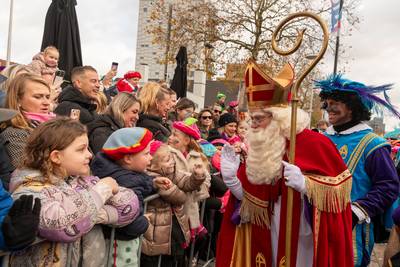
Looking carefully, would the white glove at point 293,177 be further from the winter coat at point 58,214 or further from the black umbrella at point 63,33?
the black umbrella at point 63,33

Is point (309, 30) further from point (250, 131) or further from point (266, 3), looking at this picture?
point (250, 131)

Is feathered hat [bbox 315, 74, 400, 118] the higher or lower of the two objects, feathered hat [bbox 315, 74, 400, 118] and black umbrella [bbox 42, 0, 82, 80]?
the lower

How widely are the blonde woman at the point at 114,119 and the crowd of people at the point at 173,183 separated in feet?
0.04

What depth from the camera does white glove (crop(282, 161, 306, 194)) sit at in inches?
113

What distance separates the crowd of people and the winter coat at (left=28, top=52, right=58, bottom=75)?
0.83m

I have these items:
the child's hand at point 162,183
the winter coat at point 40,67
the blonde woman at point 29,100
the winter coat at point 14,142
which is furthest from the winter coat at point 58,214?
the winter coat at point 40,67

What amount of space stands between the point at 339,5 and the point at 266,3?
429 cm

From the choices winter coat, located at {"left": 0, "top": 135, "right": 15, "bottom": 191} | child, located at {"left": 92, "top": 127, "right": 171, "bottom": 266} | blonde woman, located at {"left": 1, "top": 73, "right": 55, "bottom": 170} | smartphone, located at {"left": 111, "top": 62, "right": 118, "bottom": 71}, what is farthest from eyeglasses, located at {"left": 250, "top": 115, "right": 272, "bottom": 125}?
smartphone, located at {"left": 111, "top": 62, "right": 118, "bottom": 71}

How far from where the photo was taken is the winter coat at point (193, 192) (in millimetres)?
3839

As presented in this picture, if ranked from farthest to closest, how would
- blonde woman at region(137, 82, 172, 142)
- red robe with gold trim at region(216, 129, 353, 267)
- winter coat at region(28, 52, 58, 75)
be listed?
winter coat at region(28, 52, 58, 75)
blonde woman at region(137, 82, 172, 142)
red robe with gold trim at region(216, 129, 353, 267)

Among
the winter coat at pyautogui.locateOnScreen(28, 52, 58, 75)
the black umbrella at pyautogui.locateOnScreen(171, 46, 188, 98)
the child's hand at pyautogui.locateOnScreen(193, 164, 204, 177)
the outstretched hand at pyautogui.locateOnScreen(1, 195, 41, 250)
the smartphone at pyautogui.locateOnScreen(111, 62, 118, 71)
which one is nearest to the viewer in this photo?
the outstretched hand at pyautogui.locateOnScreen(1, 195, 41, 250)

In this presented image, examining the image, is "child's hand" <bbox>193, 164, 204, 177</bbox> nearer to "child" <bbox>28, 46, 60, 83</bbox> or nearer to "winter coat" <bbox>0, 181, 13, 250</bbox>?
"winter coat" <bbox>0, 181, 13, 250</bbox>

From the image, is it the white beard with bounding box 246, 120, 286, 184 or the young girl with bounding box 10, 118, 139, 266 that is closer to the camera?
the young girl with bounding box 10, 118, 139, 266

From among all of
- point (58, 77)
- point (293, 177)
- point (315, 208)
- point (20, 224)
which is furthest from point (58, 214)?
point (58, 77)
